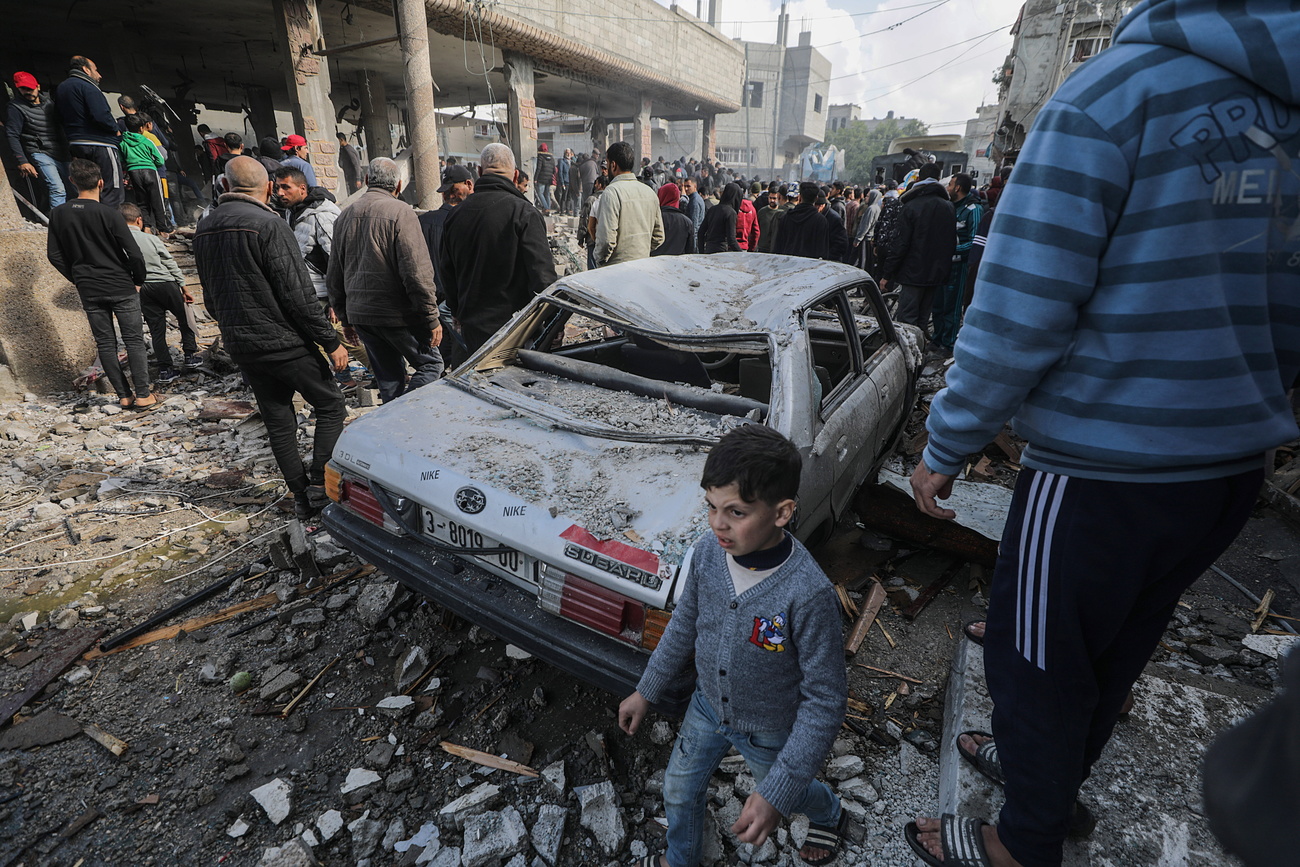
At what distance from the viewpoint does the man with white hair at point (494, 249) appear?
4.48 m

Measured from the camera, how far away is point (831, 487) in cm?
275

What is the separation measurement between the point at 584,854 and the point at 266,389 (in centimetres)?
327

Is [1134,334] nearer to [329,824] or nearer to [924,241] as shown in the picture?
[329,824]

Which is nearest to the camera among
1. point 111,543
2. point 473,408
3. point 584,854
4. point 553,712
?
point 584,854

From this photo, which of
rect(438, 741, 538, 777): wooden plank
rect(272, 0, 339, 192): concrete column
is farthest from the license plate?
rect(272, 0, 339, 192): concrete column

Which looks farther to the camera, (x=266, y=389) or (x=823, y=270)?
(x=266, y=389)

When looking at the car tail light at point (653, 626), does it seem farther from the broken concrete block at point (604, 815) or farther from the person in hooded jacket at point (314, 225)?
the person in hooded jacket at point (314, 225)

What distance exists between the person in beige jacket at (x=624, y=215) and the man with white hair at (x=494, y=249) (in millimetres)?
1059

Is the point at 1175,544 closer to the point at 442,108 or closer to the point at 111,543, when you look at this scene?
the point at 111,543

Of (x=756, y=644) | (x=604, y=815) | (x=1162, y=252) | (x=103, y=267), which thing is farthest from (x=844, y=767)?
(x=103, y=267)

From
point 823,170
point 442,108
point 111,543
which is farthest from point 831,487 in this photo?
point 823,170

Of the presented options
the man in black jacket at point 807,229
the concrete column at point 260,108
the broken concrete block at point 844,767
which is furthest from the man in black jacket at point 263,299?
the concrete column at point 260,108

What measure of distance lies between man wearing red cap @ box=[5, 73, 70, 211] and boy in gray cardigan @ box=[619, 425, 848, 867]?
9.38 m

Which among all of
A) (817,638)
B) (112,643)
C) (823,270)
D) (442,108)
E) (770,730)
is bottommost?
(112,643)
